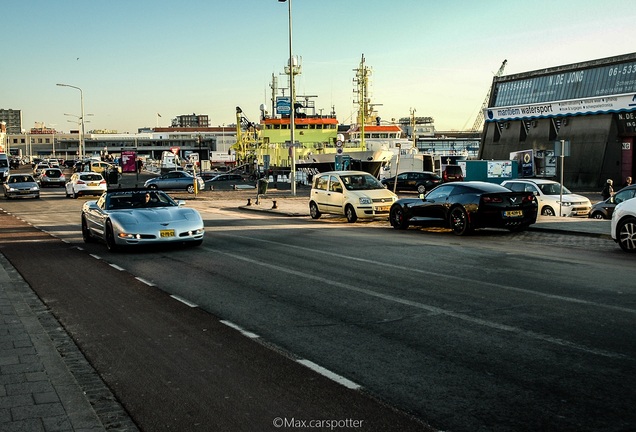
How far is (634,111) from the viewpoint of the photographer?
36031 millimetres

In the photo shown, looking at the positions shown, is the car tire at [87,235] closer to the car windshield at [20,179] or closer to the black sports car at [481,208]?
the black sports car at [481,208]

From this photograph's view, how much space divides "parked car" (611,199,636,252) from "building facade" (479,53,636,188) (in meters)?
27.3

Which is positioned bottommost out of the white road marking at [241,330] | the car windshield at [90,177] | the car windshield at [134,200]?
the white road marking at [241,330]

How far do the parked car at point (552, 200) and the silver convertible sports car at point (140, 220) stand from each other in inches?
475

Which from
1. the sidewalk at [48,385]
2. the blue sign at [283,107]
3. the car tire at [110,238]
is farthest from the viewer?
the blue sign at [283,107]

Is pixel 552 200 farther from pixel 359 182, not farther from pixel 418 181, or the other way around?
pixel 418 181

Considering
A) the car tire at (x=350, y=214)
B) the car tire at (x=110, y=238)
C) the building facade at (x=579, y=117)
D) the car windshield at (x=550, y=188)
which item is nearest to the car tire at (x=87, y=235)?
the car tire at (x=110, y=238)

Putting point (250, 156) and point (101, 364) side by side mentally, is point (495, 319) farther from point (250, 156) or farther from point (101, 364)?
point (250, 156)

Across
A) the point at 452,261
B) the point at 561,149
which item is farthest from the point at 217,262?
the point at 561,149

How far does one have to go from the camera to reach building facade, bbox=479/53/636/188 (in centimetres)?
3731

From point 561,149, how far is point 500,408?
17.1 m

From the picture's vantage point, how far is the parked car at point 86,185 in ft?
116

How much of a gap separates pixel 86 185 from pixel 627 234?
3122 cm

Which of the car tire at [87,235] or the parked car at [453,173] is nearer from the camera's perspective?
the car tire at [87,235]
